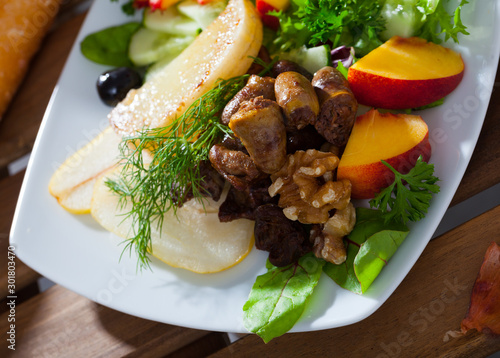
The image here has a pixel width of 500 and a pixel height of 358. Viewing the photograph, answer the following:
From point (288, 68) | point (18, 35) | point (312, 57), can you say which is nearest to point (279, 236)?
point (288, 68)

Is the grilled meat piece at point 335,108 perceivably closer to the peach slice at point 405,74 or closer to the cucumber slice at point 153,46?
the peach slice at point 405,74

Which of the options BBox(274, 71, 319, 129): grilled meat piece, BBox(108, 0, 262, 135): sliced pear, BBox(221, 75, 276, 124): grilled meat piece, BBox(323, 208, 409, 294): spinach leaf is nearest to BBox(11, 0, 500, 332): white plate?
BBox(323, 208, 409, 294): spinach leaf

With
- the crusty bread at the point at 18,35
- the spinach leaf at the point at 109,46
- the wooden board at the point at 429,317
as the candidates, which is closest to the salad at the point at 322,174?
the wooden board at the point at 429,317

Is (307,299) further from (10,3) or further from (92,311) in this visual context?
(10,3)

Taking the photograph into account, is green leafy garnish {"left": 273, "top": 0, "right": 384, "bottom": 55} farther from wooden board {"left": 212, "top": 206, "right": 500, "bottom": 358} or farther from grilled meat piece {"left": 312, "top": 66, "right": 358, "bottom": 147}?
wooden board {"left": 212, "top": 206, "right": 500, "bottom": 358}

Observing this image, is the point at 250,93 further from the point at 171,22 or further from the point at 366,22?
the point at 171,22
